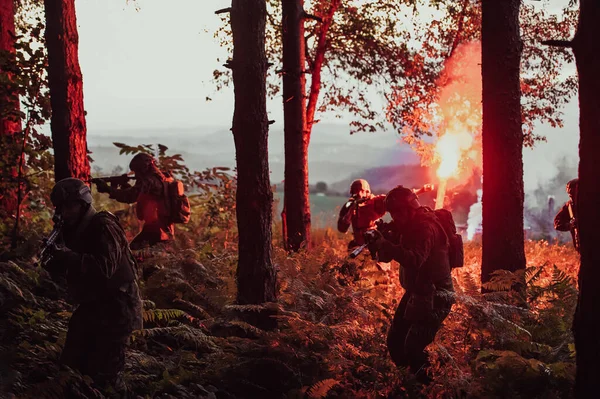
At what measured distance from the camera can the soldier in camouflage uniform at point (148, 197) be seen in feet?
32.9

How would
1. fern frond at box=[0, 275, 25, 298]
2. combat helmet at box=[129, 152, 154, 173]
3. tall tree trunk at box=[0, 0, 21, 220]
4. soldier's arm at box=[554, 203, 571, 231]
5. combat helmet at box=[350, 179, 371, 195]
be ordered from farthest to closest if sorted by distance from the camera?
combat helmet at box=[350, 179, 371, 195] < soldier's arm at box=[554, 203, 571, 231] < tall tree trunk at box=[0, 0, 21, 220] < combat helmet at box=[129, 152, 154, 173] < fern frond at box=[0, 275, 25, 298]

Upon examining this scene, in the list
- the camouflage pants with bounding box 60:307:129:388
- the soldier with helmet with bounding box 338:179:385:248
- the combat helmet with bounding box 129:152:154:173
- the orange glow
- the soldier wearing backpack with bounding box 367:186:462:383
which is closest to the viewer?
the camouflage pants with bounding box 60:307:129:388

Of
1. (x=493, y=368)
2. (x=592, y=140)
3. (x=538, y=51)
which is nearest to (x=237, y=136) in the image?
(x=493, y=368)

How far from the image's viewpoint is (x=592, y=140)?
4184 mm

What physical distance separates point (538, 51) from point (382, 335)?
13.5m

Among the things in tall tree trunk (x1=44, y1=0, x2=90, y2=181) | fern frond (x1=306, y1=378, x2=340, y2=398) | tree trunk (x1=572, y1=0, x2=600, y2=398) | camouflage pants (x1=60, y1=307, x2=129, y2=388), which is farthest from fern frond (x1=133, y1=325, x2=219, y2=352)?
tree trunk (x1=572, y1=0, x2=600, y2=398)

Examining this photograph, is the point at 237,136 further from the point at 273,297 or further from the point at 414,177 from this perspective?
the point at 414,177

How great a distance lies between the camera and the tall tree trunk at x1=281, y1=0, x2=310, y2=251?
12.6 m

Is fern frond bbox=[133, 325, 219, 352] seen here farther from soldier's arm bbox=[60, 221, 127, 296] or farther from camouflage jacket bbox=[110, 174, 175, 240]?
camouflage jacket bbox=[110, 174, 175, 240]

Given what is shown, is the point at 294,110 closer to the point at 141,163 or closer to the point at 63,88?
the point at 141,163

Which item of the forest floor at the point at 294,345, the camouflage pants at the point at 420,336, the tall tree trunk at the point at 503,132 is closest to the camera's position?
the forest floor at the point at 294,345

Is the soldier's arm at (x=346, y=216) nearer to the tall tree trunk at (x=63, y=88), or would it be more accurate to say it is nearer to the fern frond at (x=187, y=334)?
the tall tree trunk at (x=63, y=88)

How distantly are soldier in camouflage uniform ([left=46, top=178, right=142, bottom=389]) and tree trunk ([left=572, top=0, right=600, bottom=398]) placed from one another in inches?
133

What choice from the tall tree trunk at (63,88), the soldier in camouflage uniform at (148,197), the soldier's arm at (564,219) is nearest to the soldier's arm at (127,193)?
the soldier in camouflage uniform at (148,197)
